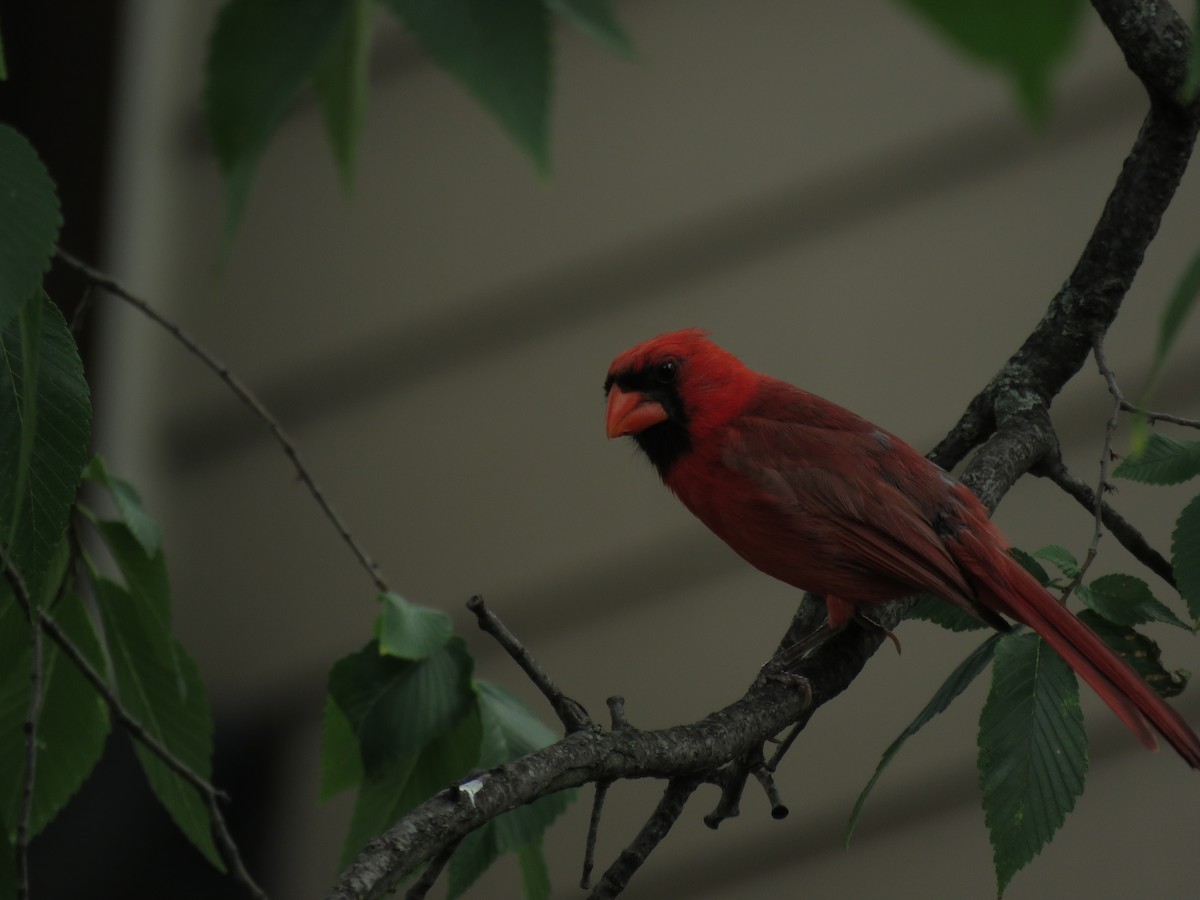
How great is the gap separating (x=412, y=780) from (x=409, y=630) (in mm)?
201

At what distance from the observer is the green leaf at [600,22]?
64cm

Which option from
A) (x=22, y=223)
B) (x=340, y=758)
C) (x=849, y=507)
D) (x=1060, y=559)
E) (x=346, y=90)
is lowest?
(x=340, y=758)

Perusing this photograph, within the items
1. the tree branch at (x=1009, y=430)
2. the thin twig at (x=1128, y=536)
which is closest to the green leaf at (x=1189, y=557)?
the thin twig at (x=1128, y=536)

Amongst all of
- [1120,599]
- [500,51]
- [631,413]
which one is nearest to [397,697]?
[1120,599]

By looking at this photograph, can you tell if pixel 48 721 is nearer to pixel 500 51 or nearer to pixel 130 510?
pixel 130 510

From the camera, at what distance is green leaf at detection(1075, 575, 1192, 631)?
1535mm

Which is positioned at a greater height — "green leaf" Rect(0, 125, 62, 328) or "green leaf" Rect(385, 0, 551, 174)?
"green leaf" Rect(385, 0, 551, 174)

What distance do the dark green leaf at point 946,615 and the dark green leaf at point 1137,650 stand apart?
0.59 feet

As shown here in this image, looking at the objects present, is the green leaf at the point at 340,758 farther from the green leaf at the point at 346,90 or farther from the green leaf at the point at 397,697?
the green leaf at the point at 346,90

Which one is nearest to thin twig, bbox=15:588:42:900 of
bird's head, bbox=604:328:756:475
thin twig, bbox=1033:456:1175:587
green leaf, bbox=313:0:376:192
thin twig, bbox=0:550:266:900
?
thin twig, bbox=0:550:266:900

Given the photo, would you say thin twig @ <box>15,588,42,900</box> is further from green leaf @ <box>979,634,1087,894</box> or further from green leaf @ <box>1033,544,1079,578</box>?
green leaf @ <box>1033,544,1079,578</box>

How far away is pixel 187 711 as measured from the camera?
173cm

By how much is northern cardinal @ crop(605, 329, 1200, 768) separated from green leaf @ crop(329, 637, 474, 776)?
0.66 metres

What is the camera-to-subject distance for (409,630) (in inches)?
64.9
